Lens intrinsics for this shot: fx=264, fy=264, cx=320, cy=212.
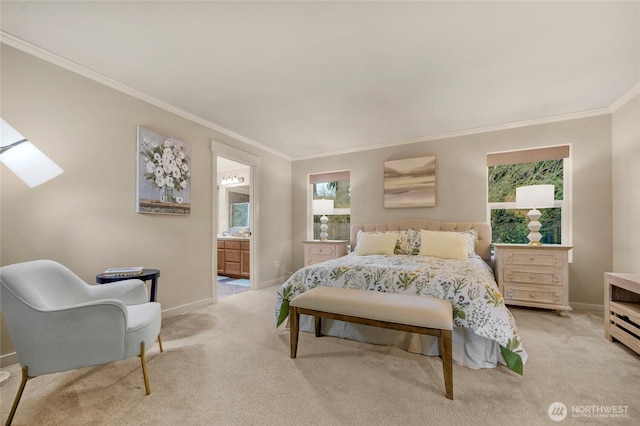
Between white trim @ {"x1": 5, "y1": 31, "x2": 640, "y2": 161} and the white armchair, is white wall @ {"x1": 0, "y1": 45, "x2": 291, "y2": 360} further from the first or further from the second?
the white armchair

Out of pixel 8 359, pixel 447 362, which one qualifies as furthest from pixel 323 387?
pixel 8 359

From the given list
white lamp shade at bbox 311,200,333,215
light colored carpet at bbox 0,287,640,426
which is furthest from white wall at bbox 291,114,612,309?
light colored carpet at bbox 0,287,640,426

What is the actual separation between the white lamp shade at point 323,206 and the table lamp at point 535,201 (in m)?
2.71

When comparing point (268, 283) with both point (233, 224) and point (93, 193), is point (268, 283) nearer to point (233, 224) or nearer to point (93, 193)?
point (233, 224)

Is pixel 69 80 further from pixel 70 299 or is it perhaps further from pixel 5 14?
pixel 70 299

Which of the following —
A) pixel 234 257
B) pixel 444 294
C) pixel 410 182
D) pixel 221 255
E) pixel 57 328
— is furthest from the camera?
pixel 221 255

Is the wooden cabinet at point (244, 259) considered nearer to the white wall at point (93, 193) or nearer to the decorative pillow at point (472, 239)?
the white wall at point (93, 193)

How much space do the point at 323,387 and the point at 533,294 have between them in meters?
2.87

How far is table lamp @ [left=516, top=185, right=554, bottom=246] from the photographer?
3.14m

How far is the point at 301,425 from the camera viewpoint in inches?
54.3

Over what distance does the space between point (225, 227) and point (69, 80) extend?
4287mm

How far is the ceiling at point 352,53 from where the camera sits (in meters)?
1.73

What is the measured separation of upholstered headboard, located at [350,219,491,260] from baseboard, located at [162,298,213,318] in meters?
2.37

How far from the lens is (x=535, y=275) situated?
312 centimetres
